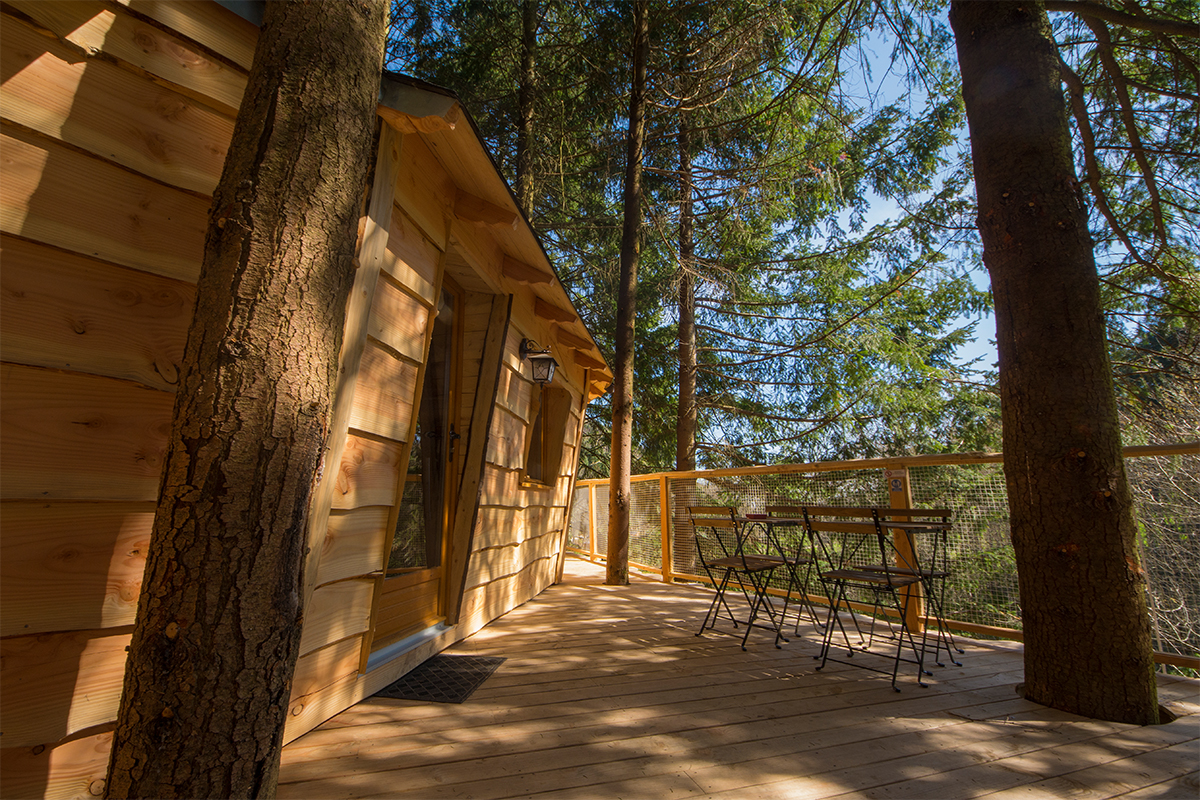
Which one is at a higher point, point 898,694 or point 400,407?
point 400,407

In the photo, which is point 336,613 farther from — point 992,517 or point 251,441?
point 992,517

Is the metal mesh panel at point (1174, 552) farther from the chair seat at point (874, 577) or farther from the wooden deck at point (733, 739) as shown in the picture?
the chair seat at point (874, 577)

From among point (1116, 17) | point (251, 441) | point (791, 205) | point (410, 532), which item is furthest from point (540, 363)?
point (791, 205)

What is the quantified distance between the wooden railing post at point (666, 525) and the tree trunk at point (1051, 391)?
13.1 feet

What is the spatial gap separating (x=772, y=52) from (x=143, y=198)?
7.05 metres

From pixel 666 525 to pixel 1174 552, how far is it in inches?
170

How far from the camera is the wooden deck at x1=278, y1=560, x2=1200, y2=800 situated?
1771mm

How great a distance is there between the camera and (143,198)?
164cm

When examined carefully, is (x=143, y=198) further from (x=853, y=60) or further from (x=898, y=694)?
(x=853, y=60)

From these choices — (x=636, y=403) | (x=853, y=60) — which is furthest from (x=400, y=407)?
(x=636, y=403)

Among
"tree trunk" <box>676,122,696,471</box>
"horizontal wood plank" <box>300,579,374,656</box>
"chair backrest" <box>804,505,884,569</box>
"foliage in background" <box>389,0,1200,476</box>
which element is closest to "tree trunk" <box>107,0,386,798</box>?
"horizontal wood plank" <box>300,579,374,656</box>

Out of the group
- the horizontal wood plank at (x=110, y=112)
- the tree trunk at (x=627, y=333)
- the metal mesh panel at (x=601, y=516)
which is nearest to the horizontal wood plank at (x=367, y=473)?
the horizontal wood plank at (x=110, y=112)

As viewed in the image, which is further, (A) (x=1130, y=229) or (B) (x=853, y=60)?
(A) (x=1130, y=229)

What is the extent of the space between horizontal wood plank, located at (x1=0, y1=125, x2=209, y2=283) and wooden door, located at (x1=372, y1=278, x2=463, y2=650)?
4.89ft
